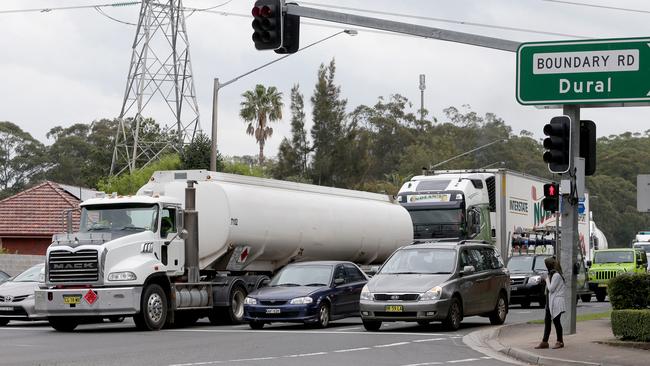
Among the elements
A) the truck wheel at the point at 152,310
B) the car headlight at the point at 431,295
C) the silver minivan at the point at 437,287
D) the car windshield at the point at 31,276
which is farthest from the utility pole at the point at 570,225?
the car windshield at the point at 31,276

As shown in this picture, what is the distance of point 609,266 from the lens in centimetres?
4281

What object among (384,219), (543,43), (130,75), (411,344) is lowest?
(411,344)

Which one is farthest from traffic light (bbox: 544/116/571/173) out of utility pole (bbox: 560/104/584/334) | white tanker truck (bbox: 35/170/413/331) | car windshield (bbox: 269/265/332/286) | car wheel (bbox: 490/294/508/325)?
white tanker truck (bbox: 35/170/413/331)

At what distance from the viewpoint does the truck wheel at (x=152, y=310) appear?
25.1 metres

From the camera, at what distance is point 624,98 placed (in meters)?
21.1

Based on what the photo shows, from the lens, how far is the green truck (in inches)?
1662

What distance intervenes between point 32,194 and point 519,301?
27.9 meters

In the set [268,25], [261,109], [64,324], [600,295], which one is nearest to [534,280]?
[600,295]

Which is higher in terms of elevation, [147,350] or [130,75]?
[130,75]

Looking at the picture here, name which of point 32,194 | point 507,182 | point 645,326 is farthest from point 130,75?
point 645,326

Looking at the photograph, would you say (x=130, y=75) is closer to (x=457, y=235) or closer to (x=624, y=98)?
(x=457, y=235)

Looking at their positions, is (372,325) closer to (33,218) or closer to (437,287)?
(437,287)

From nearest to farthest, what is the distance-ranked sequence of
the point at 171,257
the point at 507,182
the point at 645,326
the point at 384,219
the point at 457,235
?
the point at 645,326 → the point at 171,257 → the point at 384,219 → the point at 457,235 → the point at 507,182

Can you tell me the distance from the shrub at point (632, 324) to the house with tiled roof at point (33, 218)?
118ft
